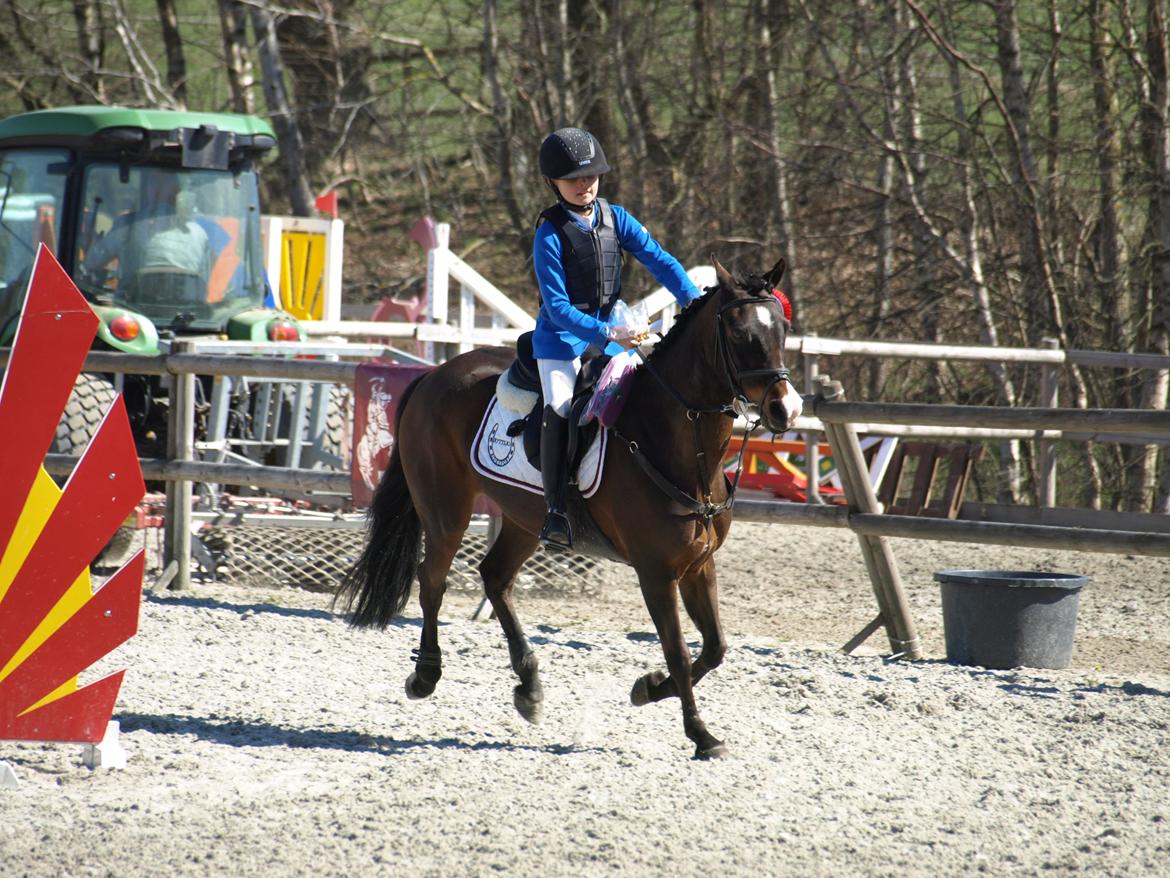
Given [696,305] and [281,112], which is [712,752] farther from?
[281,112]

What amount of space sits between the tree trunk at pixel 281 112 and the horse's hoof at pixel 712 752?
15.5 m

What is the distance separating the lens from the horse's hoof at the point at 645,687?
4855 millimetres

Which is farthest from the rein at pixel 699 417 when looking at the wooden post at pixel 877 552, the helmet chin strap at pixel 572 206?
the wooden post at pixel 877 552

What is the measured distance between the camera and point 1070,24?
458 inches

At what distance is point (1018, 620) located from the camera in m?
6.09

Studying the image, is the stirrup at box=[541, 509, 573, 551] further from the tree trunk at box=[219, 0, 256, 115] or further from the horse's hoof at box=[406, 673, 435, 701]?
the tree trunk at box=[219, 0, 256, 115]

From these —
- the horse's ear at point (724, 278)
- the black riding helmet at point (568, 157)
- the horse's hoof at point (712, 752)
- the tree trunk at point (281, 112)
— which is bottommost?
the horse's hoof at point (712, 752)

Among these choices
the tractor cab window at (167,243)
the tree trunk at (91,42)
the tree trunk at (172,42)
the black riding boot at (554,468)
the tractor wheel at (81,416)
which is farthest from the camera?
the tree trunk at (172,42)

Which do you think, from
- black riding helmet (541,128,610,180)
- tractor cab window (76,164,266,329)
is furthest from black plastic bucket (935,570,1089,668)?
tractor cab window (76,164,266,329)

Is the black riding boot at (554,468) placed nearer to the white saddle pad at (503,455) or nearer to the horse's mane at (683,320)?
A: the white saddle pad at (503,455)

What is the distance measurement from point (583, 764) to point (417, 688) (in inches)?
40.4

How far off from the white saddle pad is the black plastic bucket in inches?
88.0

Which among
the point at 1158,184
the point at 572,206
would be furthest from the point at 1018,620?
the point at 1158,184

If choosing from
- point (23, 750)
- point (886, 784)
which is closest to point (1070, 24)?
point (886, 784)
